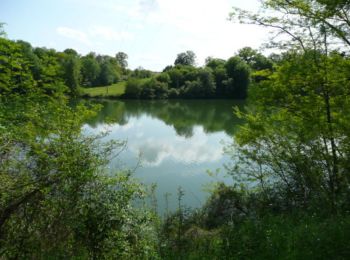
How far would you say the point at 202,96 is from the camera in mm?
80188

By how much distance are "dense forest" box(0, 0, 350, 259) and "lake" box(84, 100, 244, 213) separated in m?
1.45

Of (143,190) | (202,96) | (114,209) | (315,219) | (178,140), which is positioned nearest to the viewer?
(114,209)

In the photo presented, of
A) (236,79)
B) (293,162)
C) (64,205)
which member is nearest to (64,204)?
(64,205)

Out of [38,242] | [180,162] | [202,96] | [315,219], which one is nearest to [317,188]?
[315,219]

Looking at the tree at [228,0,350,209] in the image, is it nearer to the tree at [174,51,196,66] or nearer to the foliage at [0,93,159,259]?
the foliage at [0,93,159,259]

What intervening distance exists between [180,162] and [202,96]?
59555 millimetres

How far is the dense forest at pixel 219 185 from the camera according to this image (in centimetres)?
479

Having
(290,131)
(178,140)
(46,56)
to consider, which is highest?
(46,56)

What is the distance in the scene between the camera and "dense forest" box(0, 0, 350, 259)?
4.79 m

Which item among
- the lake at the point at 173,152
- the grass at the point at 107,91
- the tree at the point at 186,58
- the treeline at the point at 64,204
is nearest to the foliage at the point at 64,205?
the treeline at the point at 64,204

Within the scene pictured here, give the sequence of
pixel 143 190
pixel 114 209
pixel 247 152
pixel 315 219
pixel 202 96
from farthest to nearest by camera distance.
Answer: pixel 202 96 < pixel 247 152 < pixel 315 219 < pixel 143 190 < pixel 114 209

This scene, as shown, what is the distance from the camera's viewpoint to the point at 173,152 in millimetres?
25344

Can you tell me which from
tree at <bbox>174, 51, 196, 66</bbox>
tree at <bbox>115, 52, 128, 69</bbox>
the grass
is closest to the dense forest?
the grass

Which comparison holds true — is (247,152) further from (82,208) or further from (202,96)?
(202,96)
